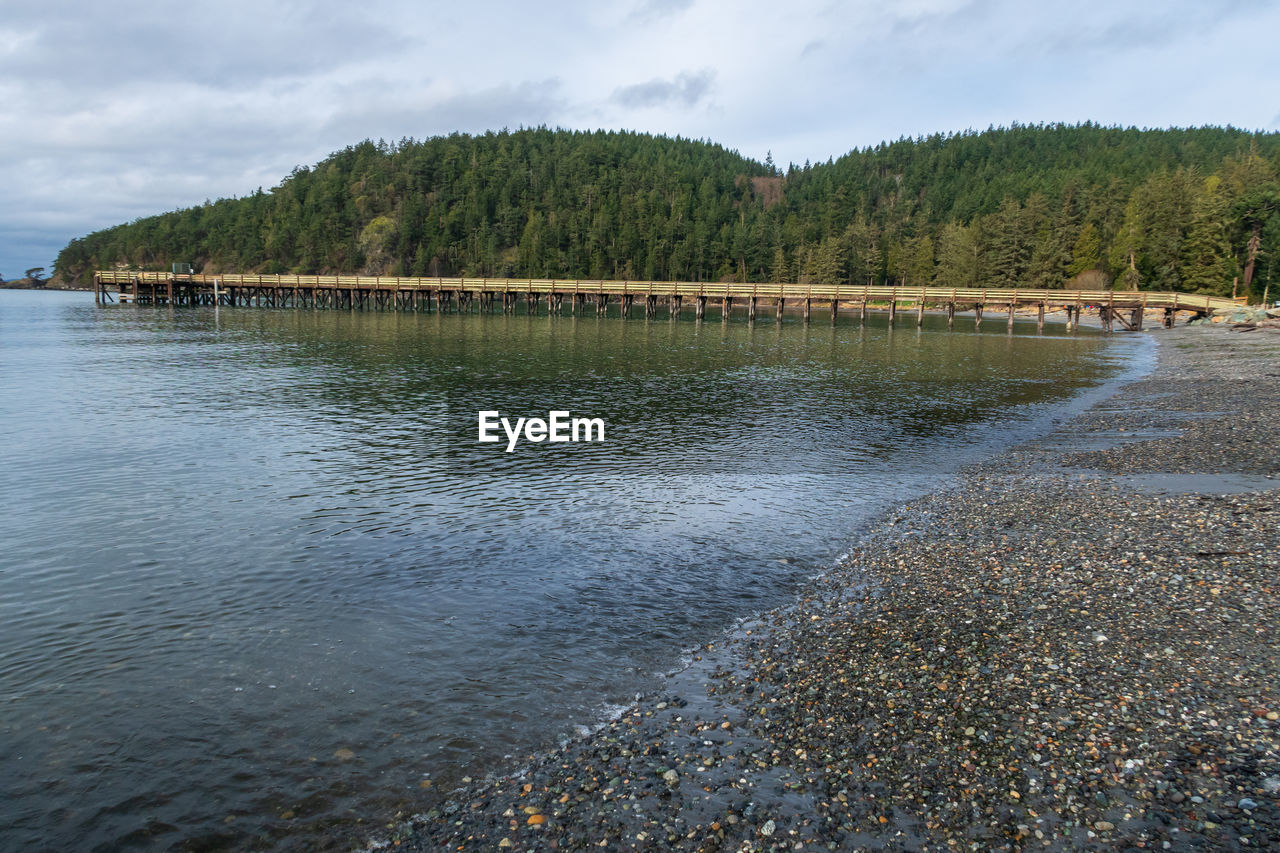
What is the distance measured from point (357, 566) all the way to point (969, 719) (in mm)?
9384

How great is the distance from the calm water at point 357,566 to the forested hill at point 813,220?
3594 inches

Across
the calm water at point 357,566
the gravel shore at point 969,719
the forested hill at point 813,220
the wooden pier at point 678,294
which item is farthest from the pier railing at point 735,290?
the gravel shore at point 969,719

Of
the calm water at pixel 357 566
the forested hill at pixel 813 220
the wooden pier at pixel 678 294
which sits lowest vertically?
the calm water at pixel 357 566

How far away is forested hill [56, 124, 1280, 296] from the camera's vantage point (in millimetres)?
100438

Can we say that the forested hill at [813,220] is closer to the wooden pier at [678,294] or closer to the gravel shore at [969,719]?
the wooden pier at [678,294]

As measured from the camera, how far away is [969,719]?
22.7 ft

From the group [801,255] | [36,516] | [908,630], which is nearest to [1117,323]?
[801,255]

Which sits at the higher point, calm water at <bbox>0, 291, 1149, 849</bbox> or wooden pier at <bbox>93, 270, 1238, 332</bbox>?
wooden pier at <bbox>93, 270, 1238, 332</bbox>

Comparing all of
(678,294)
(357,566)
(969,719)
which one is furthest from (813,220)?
(969,719)

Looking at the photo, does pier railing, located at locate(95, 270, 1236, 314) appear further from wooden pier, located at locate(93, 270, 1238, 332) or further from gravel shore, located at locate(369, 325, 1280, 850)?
gravel shore, located at locate(369, 325, 1280, 850)

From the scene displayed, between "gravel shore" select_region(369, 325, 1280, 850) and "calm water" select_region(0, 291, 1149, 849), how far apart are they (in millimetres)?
873

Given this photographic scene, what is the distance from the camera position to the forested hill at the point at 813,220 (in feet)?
330

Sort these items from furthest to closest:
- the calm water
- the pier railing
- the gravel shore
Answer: the pier railing, the calm water, the gravel shore

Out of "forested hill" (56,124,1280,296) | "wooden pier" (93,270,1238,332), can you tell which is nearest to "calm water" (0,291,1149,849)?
"wooden pier" (93,270,1238,332)
